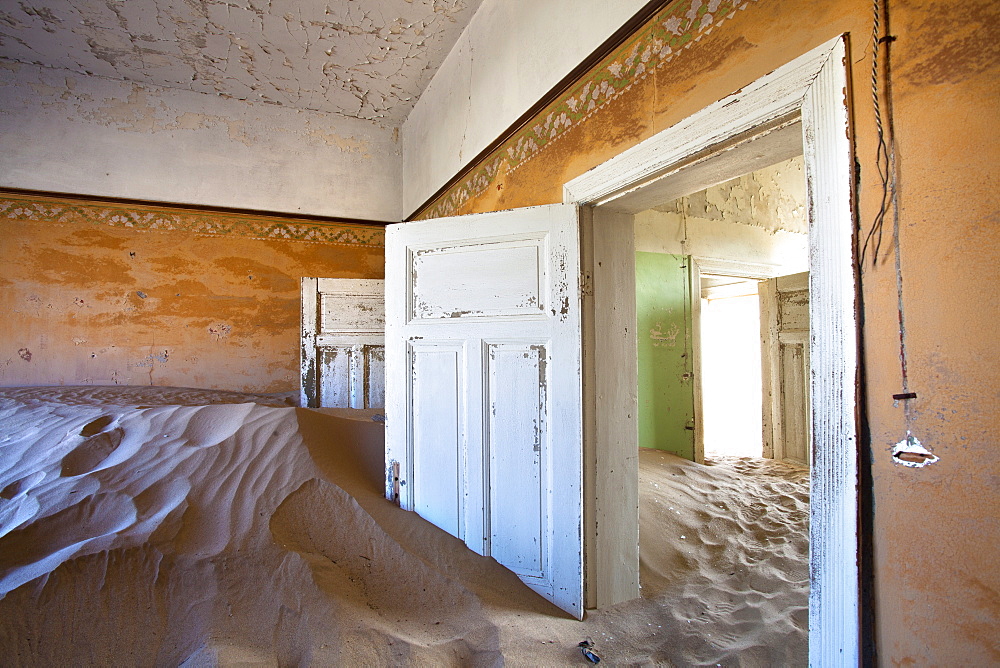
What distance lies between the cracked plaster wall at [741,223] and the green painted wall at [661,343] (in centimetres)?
25

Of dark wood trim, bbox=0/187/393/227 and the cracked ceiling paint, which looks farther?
dark wood trim, bbox=0/187/393/227

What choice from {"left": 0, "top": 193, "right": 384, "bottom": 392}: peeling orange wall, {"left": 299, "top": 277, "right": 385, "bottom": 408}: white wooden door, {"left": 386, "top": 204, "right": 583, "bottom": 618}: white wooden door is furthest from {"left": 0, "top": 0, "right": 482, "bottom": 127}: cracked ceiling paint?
{"left": 386, "top": 204, "right": 583, "bottom": 618}: white wooden door

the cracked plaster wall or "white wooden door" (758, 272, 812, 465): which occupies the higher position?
the cracked plaster wall

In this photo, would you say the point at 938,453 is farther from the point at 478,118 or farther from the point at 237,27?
the point at 237,27

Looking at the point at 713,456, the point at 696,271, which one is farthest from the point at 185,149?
the point at 713,456

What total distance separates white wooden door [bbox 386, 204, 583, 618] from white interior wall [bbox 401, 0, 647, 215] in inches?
30.0

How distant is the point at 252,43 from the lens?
12.1 feet

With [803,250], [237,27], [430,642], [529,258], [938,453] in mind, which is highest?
[237,27]

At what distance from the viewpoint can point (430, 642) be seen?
1681mm

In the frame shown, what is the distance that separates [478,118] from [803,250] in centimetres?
421

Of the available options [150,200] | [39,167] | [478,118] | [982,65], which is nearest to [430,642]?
[982,65]

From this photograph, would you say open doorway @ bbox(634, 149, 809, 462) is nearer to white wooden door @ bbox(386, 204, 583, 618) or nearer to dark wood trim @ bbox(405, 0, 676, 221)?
dark wood trim @ bbox(405, 0, 676, 221)

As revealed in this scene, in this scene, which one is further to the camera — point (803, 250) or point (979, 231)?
point (803, 250)

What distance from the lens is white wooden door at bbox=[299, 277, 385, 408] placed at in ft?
14.4
